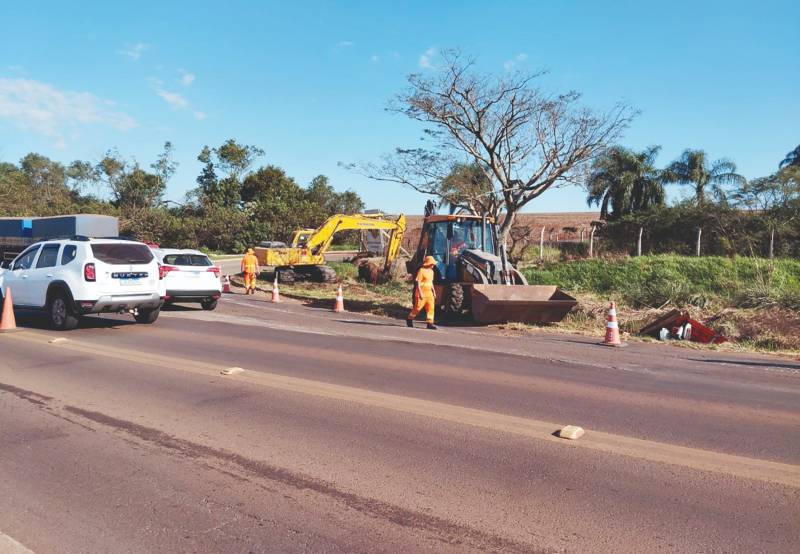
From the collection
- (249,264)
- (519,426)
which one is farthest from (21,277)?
(519,426)

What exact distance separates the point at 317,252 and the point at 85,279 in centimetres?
1402

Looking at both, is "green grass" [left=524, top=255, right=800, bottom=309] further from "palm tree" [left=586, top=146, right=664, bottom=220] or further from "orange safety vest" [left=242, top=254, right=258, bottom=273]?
"palm tree" [left=586, top=146, right=664, bottom=220]

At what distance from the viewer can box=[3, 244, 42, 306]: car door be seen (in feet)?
44.3

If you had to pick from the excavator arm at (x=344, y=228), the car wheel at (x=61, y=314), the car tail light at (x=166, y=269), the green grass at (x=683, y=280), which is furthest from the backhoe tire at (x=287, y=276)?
the car wheel at (x=61, y=314)

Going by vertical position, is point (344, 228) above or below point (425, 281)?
above

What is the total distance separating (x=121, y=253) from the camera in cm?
1288

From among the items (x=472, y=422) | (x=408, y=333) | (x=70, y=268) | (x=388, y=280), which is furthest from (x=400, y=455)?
(x=388, y=280)

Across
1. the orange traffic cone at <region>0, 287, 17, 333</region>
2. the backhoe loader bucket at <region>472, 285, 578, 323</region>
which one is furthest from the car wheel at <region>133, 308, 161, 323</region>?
the backhoe loader bucket at <region>472, 285, 578, 323</region>

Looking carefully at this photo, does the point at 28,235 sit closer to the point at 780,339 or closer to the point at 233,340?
the point at 233,340

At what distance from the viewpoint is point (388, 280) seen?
25531 mm

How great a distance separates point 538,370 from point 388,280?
16.3m

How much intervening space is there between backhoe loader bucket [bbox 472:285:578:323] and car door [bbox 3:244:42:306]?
9.56 metres

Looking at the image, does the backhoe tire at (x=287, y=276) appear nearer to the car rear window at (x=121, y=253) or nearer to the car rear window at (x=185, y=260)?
the car rear window at (x=185, y=260)

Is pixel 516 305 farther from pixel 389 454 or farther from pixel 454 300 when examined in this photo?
pixel 389 454
